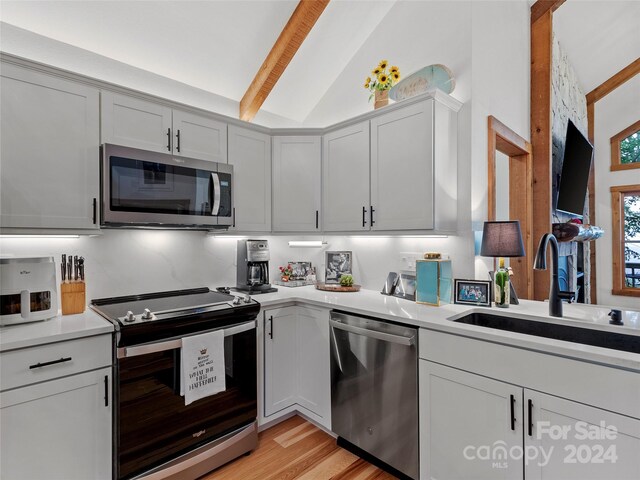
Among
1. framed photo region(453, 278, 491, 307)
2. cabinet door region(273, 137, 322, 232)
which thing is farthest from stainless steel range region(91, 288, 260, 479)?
framed photo region(453, 278, 491, 307)

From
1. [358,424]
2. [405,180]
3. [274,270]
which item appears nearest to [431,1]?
[405,180]

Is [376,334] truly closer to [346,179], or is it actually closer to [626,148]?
[346,179]

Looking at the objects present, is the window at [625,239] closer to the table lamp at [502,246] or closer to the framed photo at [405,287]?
the table lamp at [502,246]

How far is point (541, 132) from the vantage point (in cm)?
315

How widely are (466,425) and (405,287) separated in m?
1.01

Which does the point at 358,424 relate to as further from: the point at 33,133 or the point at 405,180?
the point at 33,133

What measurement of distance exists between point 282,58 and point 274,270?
184cm

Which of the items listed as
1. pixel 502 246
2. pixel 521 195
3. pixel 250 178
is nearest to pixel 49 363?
pixel 250 178

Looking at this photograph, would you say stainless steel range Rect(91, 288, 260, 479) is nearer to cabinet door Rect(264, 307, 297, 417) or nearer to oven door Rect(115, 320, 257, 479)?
oven door Rect(115, 320, 257, 479)

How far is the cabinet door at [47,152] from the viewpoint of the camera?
5.52ft

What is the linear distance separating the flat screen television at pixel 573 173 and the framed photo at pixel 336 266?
2422mm

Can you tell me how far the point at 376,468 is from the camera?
200 cm

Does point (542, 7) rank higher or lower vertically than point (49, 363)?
higher

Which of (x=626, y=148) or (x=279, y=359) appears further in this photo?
(x=626, y=148)
